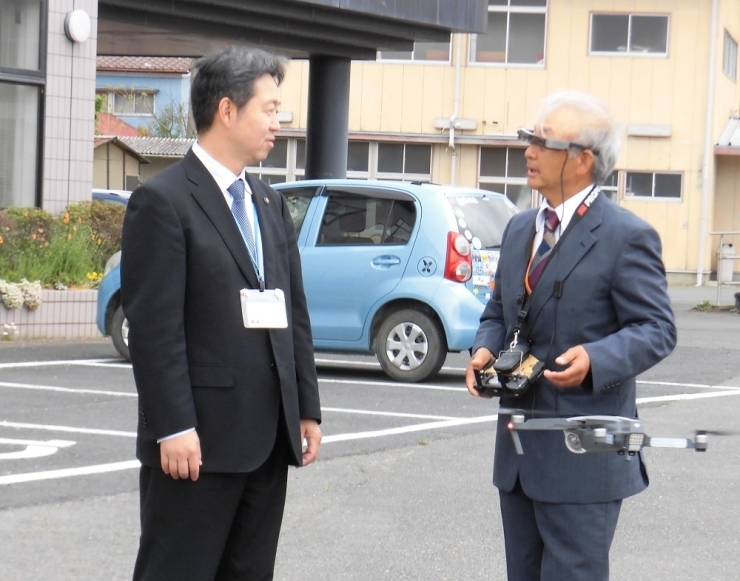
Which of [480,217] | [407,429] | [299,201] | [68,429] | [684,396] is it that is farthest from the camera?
[299,201]

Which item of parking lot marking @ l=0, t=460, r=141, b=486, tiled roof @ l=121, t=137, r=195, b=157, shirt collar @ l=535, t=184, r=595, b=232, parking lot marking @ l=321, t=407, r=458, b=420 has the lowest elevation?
parking lot marking @ l=0, t=460, r=141, b=486

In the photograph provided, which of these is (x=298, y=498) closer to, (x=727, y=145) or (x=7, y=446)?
(x=7, y=446)

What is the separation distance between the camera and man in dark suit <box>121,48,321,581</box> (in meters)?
3.40

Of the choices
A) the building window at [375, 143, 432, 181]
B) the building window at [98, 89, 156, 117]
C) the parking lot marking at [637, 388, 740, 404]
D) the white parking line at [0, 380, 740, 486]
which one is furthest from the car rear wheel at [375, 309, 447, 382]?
the building window at [98, 89, 156, 117]

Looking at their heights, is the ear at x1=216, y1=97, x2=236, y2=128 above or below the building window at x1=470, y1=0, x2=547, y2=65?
below

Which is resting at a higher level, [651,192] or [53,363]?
[651,192]

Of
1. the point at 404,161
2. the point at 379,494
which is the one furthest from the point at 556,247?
the point at 404,161

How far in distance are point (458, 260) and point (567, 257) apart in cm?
749

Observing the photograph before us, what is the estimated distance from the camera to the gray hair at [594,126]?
350 cm

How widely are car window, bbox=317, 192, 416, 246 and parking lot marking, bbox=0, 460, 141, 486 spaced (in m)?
4.31

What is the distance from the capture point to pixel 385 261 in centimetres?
1124

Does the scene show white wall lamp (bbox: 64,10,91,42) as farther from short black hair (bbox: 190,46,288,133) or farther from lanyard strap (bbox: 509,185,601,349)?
lanyard strap (bbox: 509,185,601,349)

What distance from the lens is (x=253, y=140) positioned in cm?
358

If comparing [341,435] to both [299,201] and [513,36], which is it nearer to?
[299,201]
